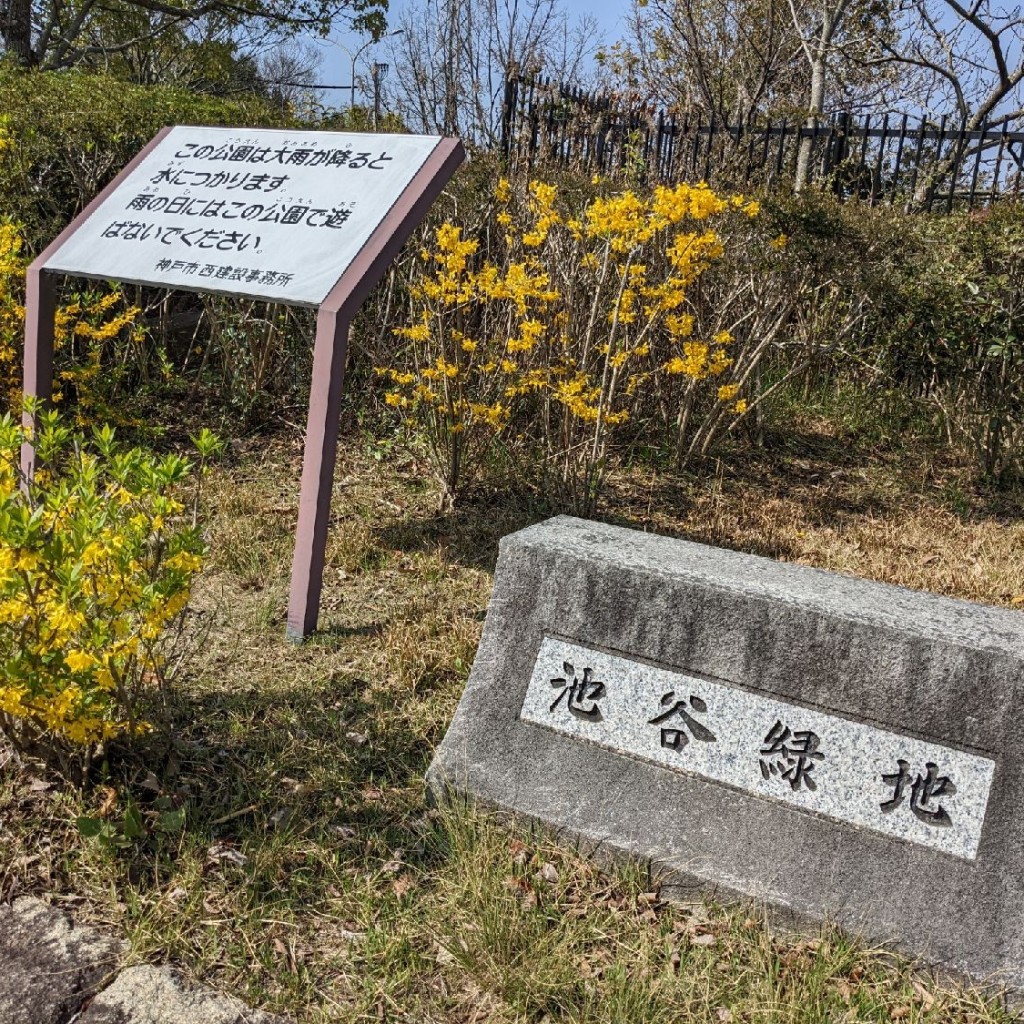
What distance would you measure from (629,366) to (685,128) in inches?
168

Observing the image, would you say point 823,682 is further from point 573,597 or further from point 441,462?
point 441,462

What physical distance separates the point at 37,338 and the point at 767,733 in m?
3.34

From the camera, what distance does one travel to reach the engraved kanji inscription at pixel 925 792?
2.13m

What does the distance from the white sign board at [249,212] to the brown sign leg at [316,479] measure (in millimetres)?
210

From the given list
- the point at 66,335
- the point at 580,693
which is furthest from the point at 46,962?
the point at 66,335

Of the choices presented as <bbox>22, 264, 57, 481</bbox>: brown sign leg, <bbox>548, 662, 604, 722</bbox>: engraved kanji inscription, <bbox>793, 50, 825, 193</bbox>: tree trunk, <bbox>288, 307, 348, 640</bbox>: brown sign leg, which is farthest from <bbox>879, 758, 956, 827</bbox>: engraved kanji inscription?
<bbox>793, 50, 825, 193</bbox>: tree trunk

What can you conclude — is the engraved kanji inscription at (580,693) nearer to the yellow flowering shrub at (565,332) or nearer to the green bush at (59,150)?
the yellow flowering shrub at (565,332)

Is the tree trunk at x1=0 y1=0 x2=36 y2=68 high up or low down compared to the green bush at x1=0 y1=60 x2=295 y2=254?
up

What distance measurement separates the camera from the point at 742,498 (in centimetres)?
530

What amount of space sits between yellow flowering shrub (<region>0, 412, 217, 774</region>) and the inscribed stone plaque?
33.1 inches

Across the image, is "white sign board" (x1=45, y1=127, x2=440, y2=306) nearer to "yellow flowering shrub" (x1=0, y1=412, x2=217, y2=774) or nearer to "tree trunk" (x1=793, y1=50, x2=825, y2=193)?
"yellow flowering shrub" (x1=0, y1=412, x2=217, y2=774)

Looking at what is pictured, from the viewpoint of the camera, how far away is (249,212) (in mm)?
3594

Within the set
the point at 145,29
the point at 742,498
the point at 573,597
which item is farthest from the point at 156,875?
the point at 145,29

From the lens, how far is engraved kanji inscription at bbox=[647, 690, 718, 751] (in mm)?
2346
